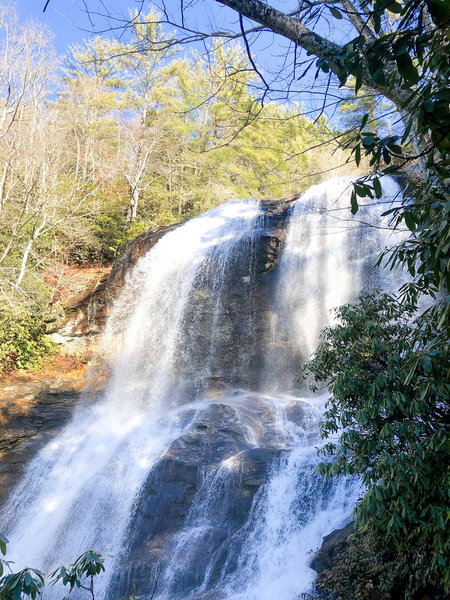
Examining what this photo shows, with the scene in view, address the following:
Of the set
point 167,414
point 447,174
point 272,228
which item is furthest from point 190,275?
point 447,174

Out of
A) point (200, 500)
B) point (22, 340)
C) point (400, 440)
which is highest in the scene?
point (22, 340)

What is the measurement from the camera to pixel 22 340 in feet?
36.7

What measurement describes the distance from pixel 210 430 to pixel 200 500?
1.53 meters

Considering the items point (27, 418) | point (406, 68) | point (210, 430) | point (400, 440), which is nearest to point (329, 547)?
point (400, 440)

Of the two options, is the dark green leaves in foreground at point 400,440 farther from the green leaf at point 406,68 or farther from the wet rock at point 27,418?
the wet rock at point 27,418

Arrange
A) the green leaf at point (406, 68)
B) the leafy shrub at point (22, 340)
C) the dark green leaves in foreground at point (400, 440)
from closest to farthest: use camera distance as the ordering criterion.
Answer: the green leaf at point (406, 68)
the dark green leaves in foreground at point (400, 440)
the leafy shrub at point (22, 340)

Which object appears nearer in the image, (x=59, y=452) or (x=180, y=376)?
(x=59, y=452)

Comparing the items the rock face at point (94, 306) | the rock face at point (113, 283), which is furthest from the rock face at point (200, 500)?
the rock face at point (94, 306)

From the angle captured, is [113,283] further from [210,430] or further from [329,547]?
[329,547]

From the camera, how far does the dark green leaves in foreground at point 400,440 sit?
9.25ft

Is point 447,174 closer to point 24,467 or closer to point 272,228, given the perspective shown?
point 24,467

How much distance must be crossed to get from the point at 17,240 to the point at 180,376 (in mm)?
7212

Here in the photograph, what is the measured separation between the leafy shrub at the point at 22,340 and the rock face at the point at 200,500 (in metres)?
6.03

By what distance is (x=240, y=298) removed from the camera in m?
11.6
